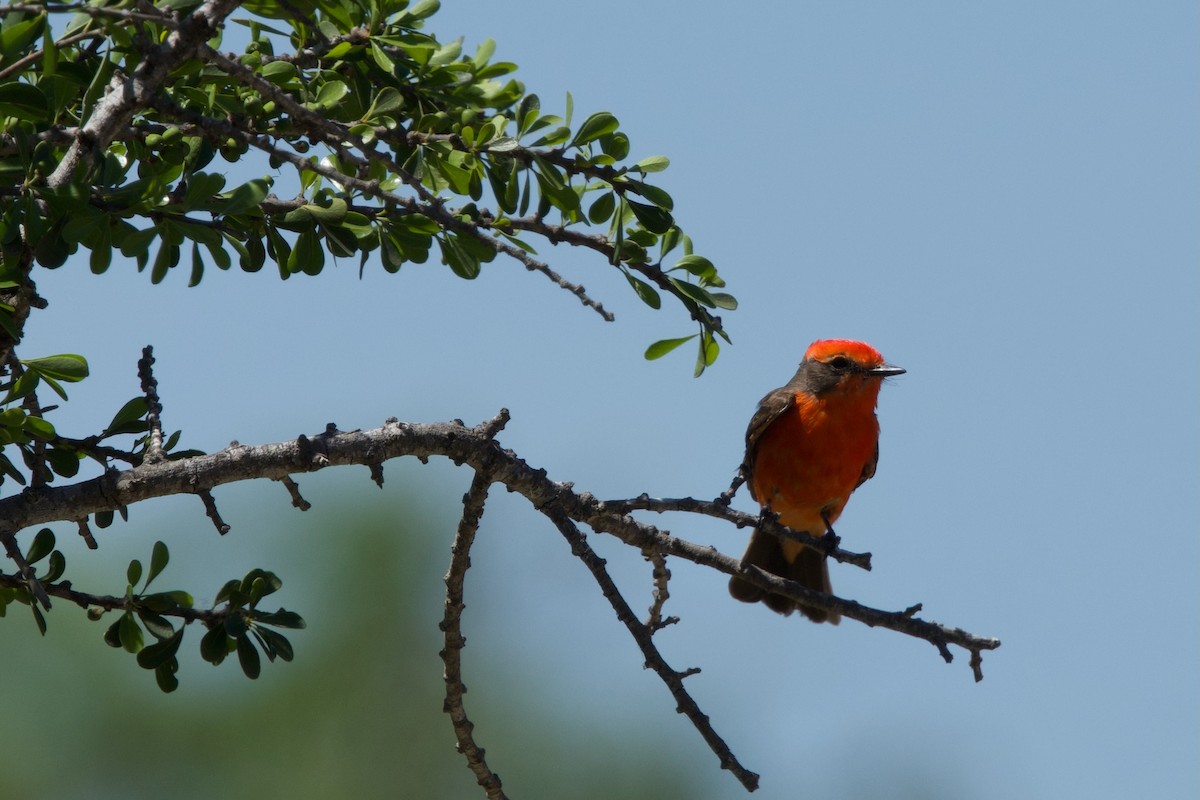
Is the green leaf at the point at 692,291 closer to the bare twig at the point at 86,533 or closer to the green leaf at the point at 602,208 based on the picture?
the green leaf at the point at 602,208

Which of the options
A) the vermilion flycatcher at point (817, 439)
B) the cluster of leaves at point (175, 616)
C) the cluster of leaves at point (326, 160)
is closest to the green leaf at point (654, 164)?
the cluster of leaves at point (326, 160)

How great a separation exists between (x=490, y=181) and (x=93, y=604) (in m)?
1.42

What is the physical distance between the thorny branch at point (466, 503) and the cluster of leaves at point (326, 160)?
424mm

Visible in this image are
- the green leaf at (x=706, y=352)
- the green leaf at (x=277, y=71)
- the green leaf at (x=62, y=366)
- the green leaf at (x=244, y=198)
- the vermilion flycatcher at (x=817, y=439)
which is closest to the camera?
the green leaf at (x=244, y=198)

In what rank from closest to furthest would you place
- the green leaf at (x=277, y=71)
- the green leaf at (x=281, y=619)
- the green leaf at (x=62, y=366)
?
the green leaf at (x=62, y=366)
the green leaf at (x=277, y=71)
the green leaf at (x=281, y=619)

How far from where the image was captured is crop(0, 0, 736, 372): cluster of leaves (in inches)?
108

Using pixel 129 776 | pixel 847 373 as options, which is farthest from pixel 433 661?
pixel 847 373

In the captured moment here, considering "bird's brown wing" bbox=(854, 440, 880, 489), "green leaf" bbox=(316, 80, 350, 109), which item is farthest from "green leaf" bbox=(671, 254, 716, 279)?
"bird's brown wing" bbox=(854, 440, 880, 489)

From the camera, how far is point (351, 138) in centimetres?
262

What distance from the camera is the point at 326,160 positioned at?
3.38 m

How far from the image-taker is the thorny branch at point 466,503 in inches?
120

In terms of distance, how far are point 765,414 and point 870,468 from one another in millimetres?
744

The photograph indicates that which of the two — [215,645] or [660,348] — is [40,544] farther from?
[660,348]

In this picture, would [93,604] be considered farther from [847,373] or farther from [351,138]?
[847,373]
